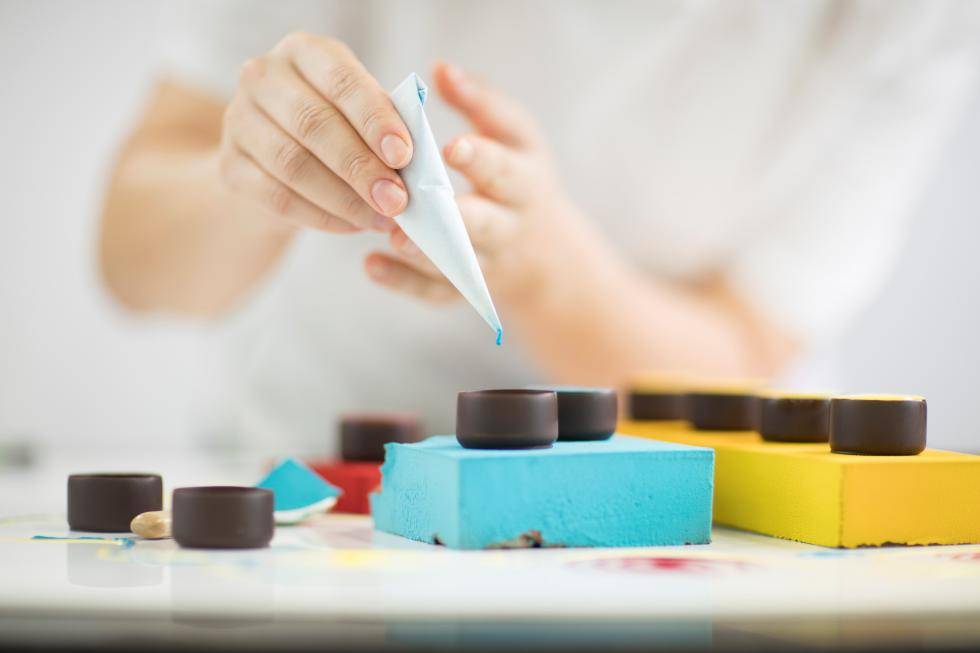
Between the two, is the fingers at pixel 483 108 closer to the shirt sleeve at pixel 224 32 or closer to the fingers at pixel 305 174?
the fingers at pixel 305 174

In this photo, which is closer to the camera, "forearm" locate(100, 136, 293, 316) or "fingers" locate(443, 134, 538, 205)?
"fingers" locate(443, 134, 538, 205)

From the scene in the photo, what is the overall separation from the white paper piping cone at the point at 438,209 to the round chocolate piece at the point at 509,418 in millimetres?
65

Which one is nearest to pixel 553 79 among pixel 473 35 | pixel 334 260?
pixel 473 35

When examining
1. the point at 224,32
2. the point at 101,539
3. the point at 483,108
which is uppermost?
the point at 224,32

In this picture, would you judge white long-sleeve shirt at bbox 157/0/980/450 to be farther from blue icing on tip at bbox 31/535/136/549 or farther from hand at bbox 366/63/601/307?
blue icing on tip at bbox 31/535/136/549

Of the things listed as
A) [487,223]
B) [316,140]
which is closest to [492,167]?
[487,223]

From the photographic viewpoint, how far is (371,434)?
1.11 m

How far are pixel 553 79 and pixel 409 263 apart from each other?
768 mm

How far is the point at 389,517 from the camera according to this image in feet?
3.11

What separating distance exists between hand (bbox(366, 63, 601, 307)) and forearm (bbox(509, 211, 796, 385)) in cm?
10

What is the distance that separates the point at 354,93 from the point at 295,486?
0.35m

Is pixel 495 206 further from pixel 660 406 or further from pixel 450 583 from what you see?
pixel 450 583

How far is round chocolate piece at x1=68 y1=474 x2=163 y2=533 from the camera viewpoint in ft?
A: 3.06

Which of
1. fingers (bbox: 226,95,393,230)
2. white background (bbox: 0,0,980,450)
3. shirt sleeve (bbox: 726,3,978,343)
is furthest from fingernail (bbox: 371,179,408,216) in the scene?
white background (bbox: 0,0,980,450)
